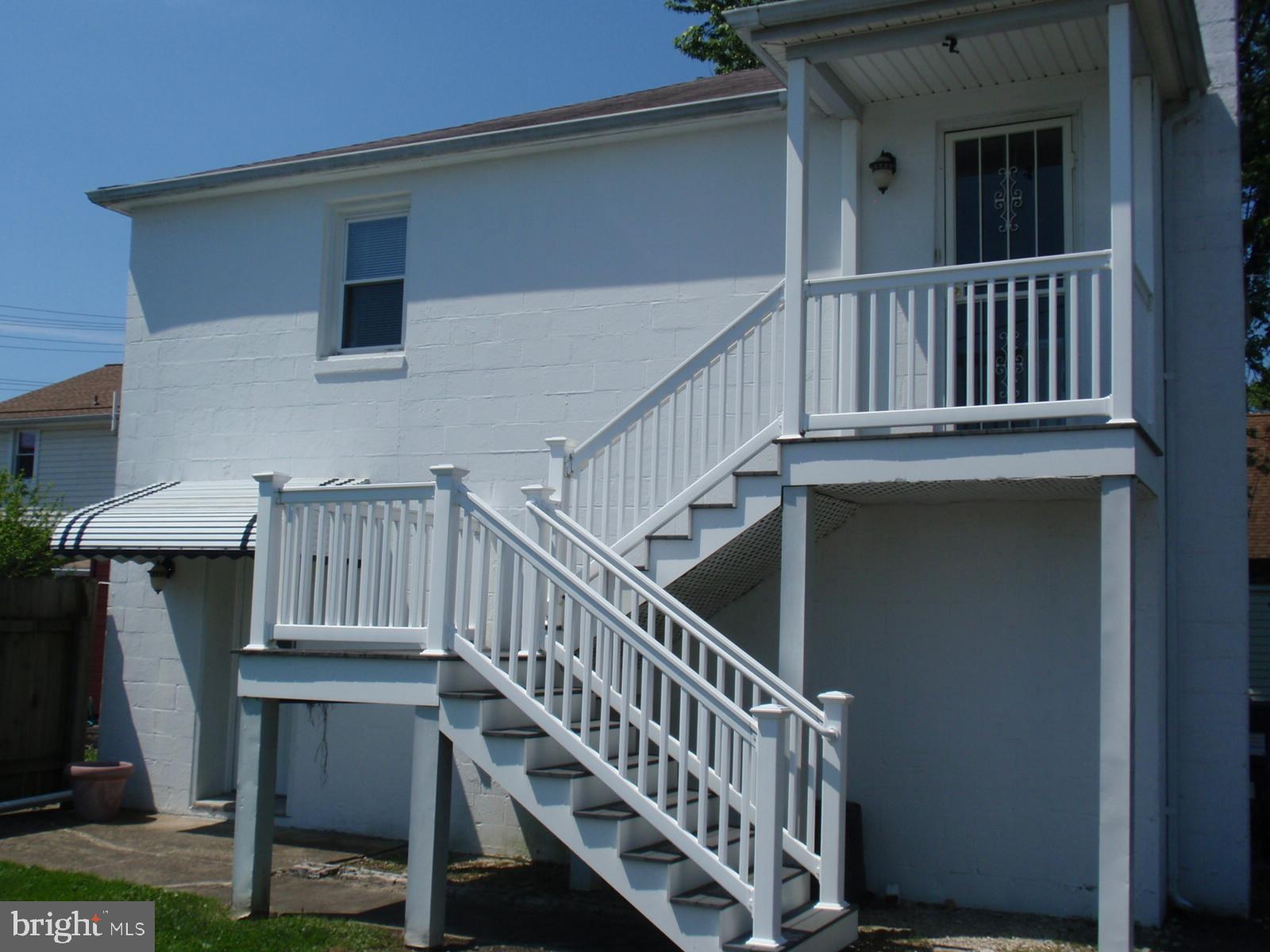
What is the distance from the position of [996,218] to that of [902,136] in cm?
88

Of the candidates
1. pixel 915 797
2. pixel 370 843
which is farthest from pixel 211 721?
pixel 915 797

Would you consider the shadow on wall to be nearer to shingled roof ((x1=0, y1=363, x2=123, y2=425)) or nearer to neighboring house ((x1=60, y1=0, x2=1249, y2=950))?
neighboring house ((x1=60, y1=0, x2=1249, y2=950))

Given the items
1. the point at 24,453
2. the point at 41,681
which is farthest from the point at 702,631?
the point at 24,453

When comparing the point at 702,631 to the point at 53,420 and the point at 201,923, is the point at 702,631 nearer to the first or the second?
the point at 201,923

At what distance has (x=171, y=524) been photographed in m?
9.94

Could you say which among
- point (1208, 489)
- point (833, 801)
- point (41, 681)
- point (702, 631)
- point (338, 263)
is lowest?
point (833, 801)

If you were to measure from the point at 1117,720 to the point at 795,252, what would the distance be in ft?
10.6

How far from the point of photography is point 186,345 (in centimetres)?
1143

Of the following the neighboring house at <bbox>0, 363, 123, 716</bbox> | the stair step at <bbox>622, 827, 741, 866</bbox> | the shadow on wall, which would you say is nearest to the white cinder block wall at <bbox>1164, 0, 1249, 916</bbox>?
the stair step at <bbox>622, 827, 741, 866</bbox>

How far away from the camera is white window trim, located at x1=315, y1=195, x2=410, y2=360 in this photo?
428 inches

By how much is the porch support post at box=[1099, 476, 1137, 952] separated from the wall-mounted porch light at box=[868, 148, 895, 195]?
2.98 meters

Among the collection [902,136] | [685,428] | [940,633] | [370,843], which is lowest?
[370,843]

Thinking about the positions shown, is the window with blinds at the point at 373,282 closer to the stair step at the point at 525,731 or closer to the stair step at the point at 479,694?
the stair step at the point at 479,694

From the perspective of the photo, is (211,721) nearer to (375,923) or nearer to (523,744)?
Answer: (375,923)
